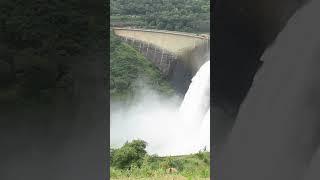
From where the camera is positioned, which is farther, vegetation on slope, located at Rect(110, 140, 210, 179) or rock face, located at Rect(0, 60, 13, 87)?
vegetation on slope, located at Rect(110, 140, 210, 179)

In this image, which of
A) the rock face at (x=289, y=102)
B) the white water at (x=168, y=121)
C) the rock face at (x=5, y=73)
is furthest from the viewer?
the white water at (x=168, y=121)

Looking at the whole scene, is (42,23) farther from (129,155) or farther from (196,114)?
(196,114)

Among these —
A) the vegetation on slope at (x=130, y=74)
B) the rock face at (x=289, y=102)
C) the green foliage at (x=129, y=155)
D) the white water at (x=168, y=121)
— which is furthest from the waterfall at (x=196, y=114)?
the rock face at (x=289, y=102)

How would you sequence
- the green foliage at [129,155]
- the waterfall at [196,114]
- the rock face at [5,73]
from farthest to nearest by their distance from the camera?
the waterfall at [196,114] → the green foliage at [129,155] → the rock face at [5,73]

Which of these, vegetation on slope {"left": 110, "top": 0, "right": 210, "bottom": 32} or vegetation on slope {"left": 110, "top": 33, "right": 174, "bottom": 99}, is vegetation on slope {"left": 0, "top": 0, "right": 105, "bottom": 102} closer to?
vegetation on slope {"left": 110, "top": 33, "right": 174, "bottom": 99}

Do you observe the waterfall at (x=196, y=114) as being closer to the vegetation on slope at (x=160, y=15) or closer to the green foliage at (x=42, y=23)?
the vegetation on slope at (x=160, y=15)

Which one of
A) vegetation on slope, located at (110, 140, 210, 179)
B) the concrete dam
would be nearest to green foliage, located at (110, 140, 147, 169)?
vegetation on slope, located at (110, 140, 210, 179)

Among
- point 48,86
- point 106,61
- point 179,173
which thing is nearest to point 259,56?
point 106,61

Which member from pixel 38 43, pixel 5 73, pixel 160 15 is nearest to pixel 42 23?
pixel 38 43
